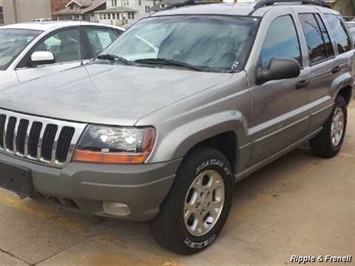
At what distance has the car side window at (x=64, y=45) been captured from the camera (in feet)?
22.8

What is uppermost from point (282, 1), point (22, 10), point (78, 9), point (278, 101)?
point (282, 1)

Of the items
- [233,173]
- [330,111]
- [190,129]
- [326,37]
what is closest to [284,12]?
[326,37]

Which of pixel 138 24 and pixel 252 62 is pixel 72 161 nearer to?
pixel 252 62

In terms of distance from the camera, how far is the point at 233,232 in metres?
4.04

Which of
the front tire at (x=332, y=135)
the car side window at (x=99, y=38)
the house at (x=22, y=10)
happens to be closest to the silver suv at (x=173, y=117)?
the front tire at (x=332, y=135)

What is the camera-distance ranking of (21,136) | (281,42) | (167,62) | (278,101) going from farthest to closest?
(281,42) < (278,101) < (167,62) < (21,136)

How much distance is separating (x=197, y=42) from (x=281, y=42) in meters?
0.86

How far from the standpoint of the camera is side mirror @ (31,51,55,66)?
21.3 ft

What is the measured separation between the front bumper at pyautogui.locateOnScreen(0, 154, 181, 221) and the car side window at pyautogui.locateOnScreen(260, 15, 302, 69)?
157cm

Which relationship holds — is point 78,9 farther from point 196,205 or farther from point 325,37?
point 196,205

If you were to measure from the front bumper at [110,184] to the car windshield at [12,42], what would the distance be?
12.0 ft

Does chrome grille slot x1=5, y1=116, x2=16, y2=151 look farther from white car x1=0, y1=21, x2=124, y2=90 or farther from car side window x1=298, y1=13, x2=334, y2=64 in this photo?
car side window x1=298, y1=13, x2=334, y2=64

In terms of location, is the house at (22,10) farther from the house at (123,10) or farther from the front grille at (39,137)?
the front grille at (39,137)

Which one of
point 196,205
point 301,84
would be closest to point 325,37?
point 301,84
